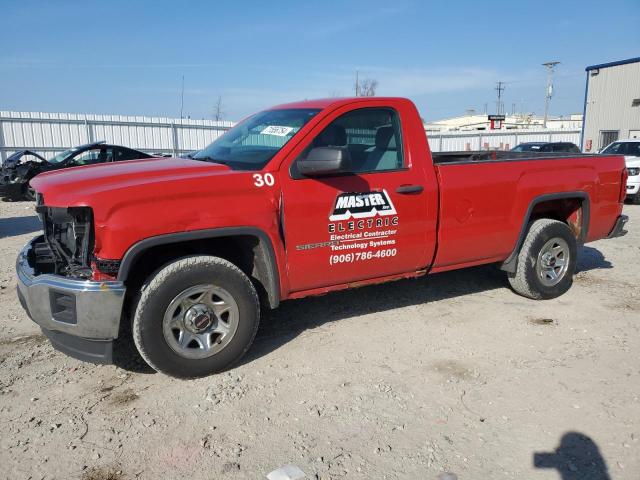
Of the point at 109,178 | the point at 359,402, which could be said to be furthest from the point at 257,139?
the point at 359,402

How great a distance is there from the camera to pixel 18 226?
32.5 feet

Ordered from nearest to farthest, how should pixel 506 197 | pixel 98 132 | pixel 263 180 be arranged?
pixel 263 180 → pixel 506 197 → pixel 98 132

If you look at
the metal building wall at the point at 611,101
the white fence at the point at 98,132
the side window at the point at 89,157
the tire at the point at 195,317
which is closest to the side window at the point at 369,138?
the tire at the point at 195,317

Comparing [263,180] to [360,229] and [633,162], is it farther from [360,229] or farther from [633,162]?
[633,162]

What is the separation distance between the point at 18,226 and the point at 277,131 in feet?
26.0

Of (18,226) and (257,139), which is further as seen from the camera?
(18,226)

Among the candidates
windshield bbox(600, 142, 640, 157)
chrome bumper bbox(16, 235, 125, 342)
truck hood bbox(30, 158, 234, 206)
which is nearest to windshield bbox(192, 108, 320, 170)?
truck hood bbox(30, 158, 234, 206)

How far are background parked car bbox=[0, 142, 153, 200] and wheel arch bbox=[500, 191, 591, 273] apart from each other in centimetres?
956

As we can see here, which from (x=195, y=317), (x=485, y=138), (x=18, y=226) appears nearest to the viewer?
(x=195, y=317)

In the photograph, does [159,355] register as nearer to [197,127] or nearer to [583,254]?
[583,254]

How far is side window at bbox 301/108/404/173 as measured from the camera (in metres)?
4.11

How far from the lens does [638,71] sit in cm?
2472

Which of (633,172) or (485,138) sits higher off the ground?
(485,138)

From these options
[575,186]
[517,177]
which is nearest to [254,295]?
[517,177]
